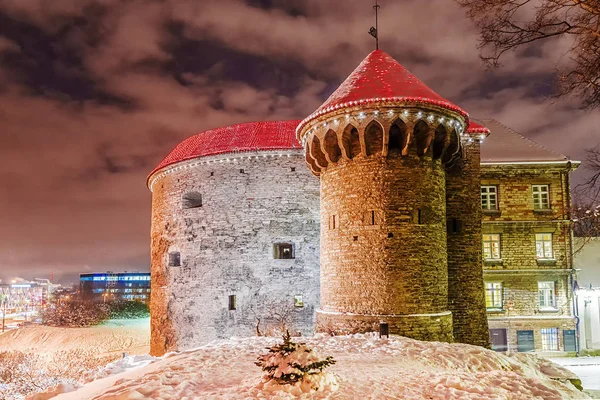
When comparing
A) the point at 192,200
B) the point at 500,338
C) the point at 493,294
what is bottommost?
the point at 500,338

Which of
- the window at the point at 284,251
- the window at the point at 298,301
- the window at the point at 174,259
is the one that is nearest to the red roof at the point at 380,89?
the window at the point at 284,251

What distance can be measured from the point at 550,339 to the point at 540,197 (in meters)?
6.00

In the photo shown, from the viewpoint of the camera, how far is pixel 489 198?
2195 cm

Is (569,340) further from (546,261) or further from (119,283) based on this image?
(119,283)

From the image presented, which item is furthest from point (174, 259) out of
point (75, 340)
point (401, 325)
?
point (75, 340)

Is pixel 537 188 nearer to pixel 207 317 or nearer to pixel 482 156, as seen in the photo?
pixel 482 156

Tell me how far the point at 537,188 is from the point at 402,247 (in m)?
10.9

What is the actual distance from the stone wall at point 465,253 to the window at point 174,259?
1179 cm

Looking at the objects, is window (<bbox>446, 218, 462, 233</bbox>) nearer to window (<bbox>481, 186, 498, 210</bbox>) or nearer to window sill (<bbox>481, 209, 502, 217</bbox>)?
window sill (<bbox>481, 209, 502, 217</bbox>)

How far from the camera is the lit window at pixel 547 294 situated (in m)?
21.7

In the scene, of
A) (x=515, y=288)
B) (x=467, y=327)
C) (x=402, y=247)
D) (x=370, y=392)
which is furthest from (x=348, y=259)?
(x=515, y=288)

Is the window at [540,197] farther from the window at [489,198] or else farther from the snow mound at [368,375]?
the snow mound at [368,375]

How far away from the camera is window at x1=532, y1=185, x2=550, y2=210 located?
864 inches

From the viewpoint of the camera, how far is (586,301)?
2248cm
